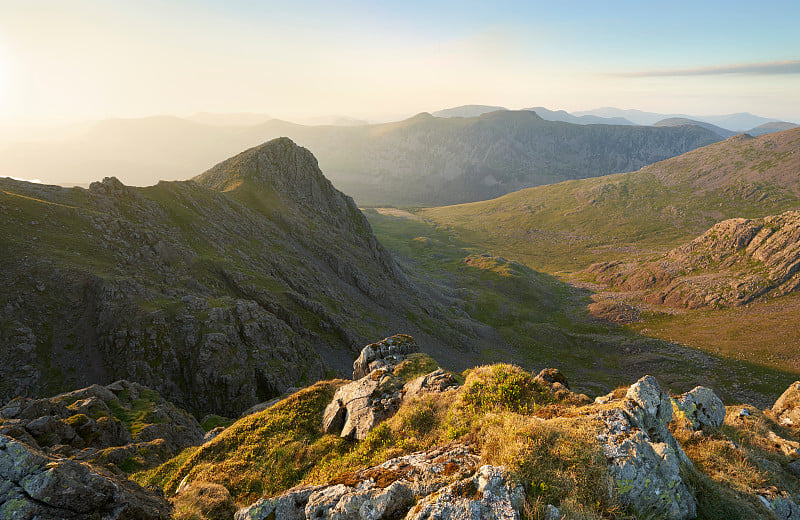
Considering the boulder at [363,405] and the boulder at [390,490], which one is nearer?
the boulder at [390,490]

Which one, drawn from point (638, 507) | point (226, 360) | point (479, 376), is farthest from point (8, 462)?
point (226, 360)

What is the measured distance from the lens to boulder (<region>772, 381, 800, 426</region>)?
70.0 feet

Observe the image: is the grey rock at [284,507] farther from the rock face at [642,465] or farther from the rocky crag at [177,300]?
the rocky crag at [177,300]

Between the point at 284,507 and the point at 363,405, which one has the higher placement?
the point at 284,507

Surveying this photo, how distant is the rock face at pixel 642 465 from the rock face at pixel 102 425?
33.7 meters

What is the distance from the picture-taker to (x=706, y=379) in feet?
271

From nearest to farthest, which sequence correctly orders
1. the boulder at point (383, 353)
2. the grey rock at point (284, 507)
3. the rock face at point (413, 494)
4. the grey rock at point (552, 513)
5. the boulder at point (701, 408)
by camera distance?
the grey rock at point (552, 513) < the rock face at point (413, 494) < the grey rock at point (284, 507) < the boulder at point (701, 408) < the boulder at point (383, 353)

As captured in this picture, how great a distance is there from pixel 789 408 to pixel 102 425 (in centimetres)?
5475

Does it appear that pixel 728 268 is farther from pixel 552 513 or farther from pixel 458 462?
pixel 552 513

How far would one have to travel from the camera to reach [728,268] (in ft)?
422

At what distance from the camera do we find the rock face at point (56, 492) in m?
11.9

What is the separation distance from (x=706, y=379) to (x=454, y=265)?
362 feet

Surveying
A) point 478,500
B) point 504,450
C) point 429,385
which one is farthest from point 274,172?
point 478,500

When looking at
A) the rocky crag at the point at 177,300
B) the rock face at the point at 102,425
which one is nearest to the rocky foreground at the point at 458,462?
the rock face at the point at 102,425
